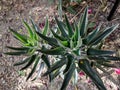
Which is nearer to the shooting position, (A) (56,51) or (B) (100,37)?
(A) (56,51)

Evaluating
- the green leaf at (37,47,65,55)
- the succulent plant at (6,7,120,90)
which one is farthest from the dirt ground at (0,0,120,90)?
the green leaf at (37,47,65,55)

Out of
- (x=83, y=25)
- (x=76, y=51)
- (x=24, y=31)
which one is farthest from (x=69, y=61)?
(x=24, y=31)

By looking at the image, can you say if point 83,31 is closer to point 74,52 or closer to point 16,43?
point 74,52

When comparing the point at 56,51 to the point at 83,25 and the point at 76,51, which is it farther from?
the point at 83,25

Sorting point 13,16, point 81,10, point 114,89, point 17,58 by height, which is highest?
point 13,16

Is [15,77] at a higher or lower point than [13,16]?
lower

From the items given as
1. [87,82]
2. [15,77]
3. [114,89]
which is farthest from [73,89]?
[15,77]

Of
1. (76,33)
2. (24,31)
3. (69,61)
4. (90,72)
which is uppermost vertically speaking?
(24,31)

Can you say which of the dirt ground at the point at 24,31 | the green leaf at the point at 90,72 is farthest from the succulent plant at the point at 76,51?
the dirt ground at the point at 24,31
